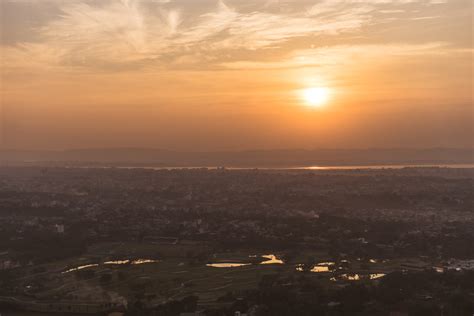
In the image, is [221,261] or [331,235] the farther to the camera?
[331,235]

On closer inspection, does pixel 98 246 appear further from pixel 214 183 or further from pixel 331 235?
pixel 214 183

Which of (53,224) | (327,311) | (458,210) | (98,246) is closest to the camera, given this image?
(327,311)

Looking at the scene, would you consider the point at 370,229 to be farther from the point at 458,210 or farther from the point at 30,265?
the point at 30,265

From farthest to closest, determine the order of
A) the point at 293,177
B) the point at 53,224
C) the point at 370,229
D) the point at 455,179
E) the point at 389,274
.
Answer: the point at 293,177 < the point at 455,179 < the point at 53,224 < the point at 370,229 < the point at 389,274

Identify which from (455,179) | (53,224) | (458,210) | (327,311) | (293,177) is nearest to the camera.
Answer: (327,311)

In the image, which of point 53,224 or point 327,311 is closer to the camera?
point 327,311

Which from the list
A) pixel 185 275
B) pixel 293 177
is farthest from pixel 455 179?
pixel 185 275

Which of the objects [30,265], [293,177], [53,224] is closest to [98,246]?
[30,265]
